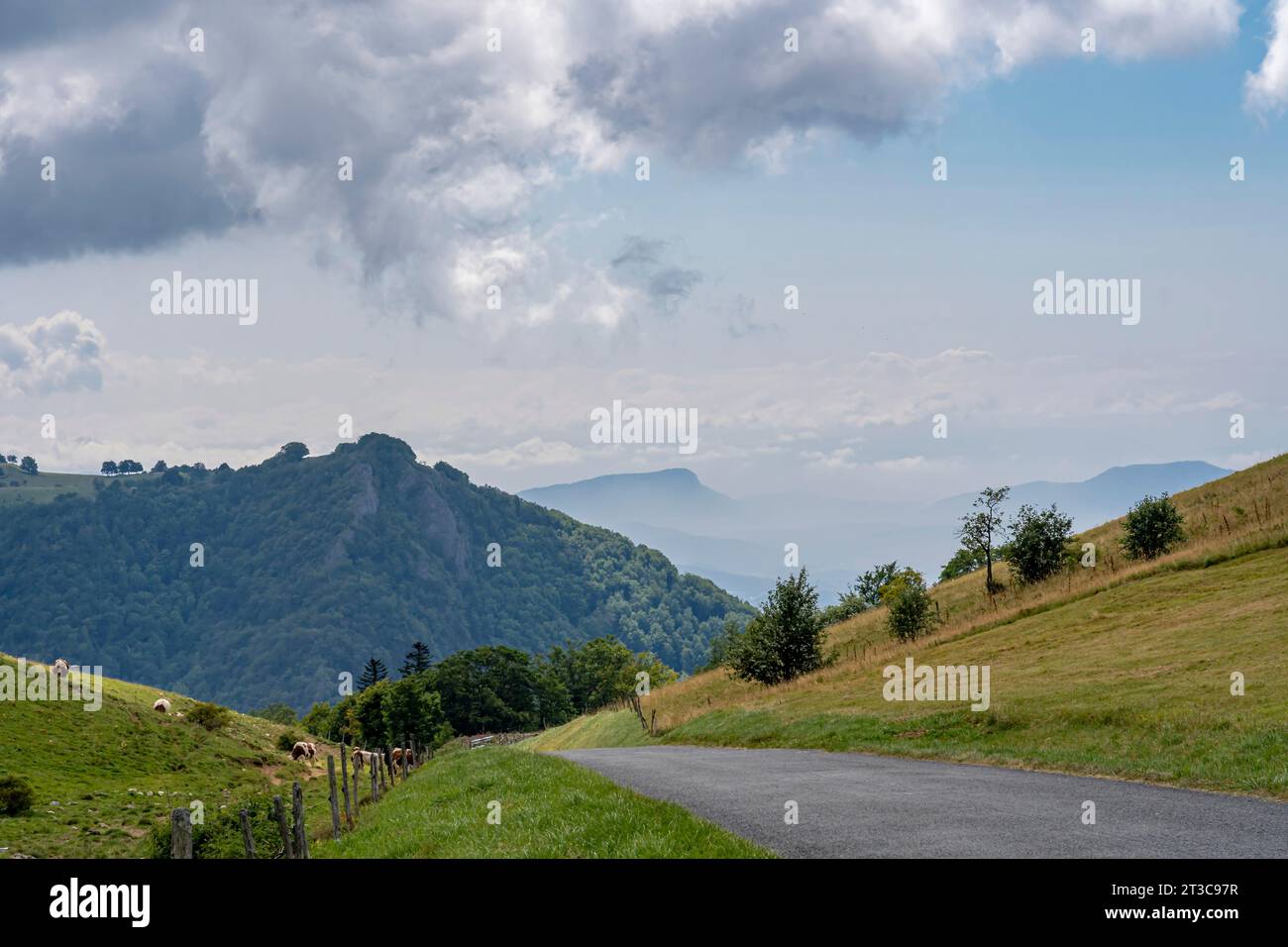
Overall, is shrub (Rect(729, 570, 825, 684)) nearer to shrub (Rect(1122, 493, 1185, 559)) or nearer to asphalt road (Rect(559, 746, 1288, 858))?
shrub (Rect(1122, 493, 1185, 559))

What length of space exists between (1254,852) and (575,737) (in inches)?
2623

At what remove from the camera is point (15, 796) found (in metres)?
48.4

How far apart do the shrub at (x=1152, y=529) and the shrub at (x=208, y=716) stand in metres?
72.0

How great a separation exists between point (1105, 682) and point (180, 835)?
2710 cm

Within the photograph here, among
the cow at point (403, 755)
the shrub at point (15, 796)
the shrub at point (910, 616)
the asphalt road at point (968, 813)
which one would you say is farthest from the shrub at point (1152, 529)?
the shrub at point (15, 796)

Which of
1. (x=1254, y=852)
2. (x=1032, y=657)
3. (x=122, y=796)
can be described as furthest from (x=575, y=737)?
(x=1254, y=852)

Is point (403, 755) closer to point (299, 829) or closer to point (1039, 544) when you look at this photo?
point (299, 829)

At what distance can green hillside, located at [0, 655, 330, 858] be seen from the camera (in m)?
44.2

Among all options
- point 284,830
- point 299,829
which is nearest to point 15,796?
point 284,830

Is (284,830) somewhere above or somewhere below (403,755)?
above

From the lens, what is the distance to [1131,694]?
27.9 m

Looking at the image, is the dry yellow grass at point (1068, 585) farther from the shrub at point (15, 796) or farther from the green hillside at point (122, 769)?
the shrub at point (15, 796)

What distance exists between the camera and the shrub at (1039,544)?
2596 inches

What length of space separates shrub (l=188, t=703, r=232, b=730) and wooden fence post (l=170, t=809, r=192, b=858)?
7583cm
